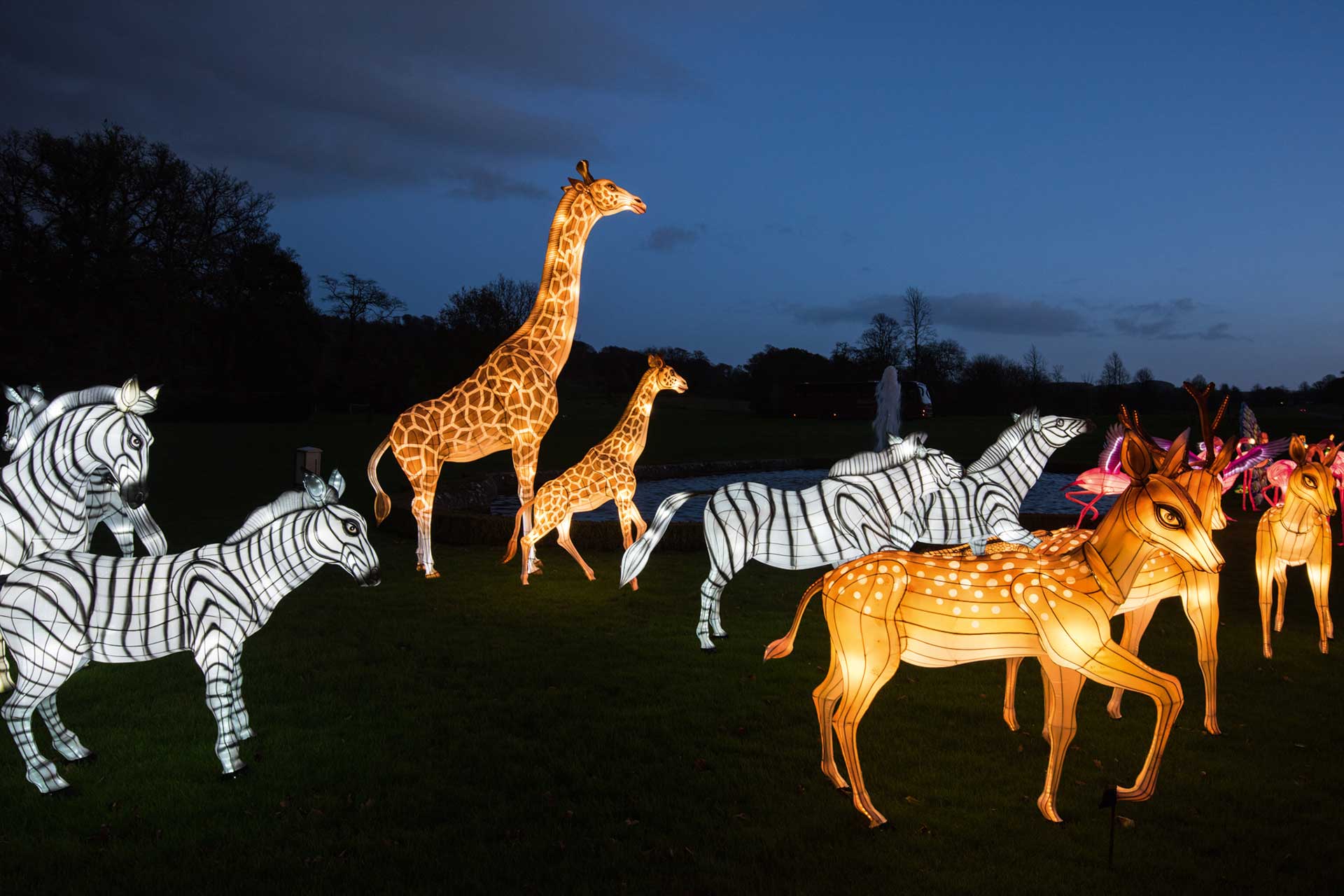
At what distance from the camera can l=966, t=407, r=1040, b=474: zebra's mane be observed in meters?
8.19

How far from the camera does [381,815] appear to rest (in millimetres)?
4512

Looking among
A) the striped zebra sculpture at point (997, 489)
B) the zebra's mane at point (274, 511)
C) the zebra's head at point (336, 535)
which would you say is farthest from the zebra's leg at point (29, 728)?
the striped zebra sculpture at point (997, 489)

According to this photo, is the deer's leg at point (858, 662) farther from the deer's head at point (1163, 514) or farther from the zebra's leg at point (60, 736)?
the zebra's leg at point (60, 736)

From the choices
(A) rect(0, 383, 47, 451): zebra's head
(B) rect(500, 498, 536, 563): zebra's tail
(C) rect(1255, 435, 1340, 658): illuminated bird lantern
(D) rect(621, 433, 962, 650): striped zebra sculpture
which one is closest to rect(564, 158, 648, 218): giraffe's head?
(B) rect(500, 498, 536, 563): zebra's tail

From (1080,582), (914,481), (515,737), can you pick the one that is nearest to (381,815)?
(515,737)

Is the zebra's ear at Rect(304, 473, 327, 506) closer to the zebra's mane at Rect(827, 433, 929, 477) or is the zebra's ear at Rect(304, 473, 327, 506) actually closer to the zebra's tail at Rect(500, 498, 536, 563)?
the zebra's mane at Rect(827, 433, 929, 477)

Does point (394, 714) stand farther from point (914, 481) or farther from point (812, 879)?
point (914, 481)

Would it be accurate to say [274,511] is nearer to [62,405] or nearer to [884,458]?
[62,405]

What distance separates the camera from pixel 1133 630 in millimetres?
5809

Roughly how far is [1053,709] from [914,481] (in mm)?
3100

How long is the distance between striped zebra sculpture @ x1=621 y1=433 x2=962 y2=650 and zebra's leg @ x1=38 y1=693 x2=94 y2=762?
4.45 metres

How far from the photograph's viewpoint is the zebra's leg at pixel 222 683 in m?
4.67

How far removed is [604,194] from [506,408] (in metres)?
3.08

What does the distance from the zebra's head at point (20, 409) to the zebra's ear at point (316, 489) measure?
240 cm
